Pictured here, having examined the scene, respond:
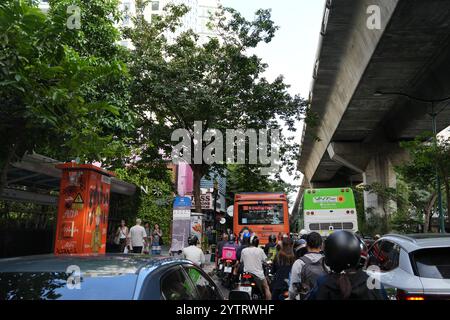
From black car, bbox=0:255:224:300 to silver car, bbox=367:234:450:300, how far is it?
9.61ft

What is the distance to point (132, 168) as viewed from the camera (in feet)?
65.8

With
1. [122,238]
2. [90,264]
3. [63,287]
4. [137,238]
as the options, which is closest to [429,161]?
[137,238]

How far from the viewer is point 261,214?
65.5 feet

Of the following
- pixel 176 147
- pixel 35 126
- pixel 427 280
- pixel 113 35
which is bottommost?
pixel 427 280

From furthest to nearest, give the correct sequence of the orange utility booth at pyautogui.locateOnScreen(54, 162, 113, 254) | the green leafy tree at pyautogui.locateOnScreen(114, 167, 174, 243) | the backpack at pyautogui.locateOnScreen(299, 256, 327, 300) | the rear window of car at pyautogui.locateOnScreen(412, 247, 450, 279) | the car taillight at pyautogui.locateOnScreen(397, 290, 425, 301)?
the green leafy tree at pyautogui.locateOnScreen(114, 167, 174, 243) < the orange utility booth at pyautogui.locateOnScreen(54, 162, 113, 254) < the rear window of car at pyautogui.locateOnScreen(412, 247, 450, 279) < the car taillight at pyautogui.locateOnScreen(397, 290, 425, 301) < the backpack at pyautogui.locateOnScreen(299, 256, 327, 300)

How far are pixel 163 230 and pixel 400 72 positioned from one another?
55.0 ft

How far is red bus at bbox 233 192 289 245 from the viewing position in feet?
64.5

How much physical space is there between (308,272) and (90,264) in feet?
8.29

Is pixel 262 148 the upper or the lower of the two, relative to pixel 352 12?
lower

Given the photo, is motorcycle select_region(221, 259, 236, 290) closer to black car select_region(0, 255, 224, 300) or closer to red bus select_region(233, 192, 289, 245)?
red bus select_region(233, 192, 289, 245)

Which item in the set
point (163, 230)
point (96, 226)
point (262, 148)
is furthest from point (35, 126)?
point (163, 230)

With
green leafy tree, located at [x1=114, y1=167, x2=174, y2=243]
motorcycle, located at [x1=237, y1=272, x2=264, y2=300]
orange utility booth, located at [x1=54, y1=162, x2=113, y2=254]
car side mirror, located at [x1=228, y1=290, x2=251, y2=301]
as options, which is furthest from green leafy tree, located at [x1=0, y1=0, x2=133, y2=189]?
green leafy tree, located at [x1=114, y1=167, x2=174, y2=243]

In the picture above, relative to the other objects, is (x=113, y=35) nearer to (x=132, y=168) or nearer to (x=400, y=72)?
(x=132, y=168)
